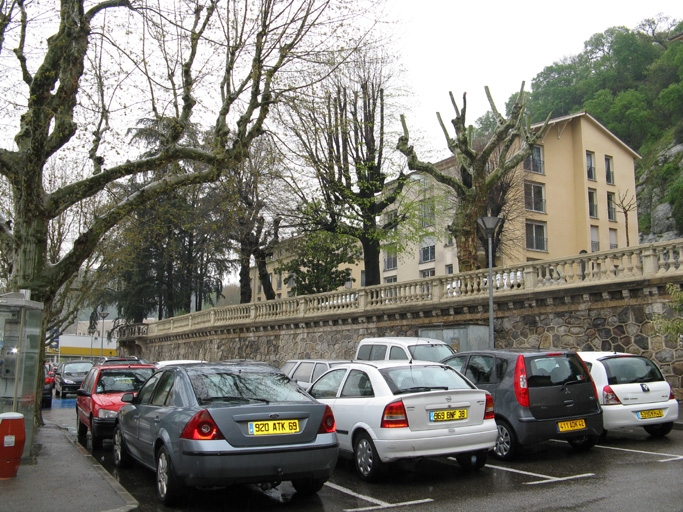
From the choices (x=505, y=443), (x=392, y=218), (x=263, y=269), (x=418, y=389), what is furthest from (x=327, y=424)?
(x=263, y=269)

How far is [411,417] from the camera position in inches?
301

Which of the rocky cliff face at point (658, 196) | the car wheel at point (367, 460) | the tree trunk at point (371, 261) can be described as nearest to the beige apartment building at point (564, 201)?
the rocky cliff face at point (658, 196)

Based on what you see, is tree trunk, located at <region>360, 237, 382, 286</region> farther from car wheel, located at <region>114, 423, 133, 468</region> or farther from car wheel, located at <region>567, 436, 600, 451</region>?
car wheel, located at <region>114, 423, 133, 468</region>

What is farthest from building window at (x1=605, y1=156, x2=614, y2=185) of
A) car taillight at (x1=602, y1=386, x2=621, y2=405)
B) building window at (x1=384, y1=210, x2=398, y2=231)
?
car taillight at (x1=602, y1=386, x2=621, y2=405)

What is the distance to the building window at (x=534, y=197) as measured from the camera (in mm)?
41406

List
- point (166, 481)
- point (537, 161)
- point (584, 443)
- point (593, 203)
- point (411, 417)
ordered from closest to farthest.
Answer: point (166, 481)
point (411, 417)
point (584, 443)
point (537, 161)
point (593, 203)

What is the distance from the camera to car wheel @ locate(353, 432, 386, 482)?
25.4 ft

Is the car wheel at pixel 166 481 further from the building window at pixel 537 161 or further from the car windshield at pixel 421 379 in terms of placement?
the building window at pixel 537 161

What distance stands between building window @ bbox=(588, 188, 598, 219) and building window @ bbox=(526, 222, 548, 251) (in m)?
5.31

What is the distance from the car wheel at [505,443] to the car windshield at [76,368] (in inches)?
965

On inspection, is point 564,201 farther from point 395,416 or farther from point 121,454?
A: point 121,454

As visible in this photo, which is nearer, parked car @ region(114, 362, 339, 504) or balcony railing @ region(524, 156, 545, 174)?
parked car @ region(114, 362, 339, 504)

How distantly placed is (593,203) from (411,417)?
41.8 m

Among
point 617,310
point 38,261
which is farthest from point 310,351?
point 38,261
